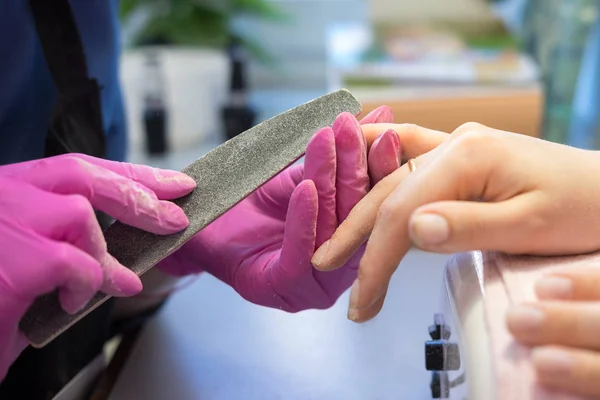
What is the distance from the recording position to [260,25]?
1938mm

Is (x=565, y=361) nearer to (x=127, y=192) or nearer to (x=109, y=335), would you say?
(x=127, y=192)

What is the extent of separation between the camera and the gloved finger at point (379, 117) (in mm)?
488

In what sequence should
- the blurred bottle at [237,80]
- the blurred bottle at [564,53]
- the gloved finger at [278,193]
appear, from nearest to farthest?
1. the gloved finger at [278,193]
2. the blurred bottle at [564,53]
3. the blurred bottle at [237,80]

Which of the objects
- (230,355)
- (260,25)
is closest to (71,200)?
(230,355)

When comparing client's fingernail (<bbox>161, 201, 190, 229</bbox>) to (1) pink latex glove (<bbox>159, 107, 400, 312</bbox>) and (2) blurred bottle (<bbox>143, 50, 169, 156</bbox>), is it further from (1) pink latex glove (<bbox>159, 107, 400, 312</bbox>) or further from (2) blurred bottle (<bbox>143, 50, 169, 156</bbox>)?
(2) blurred bottle (<bbox>143, 50, 169, 156</bbox>)

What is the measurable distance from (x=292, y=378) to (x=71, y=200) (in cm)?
27

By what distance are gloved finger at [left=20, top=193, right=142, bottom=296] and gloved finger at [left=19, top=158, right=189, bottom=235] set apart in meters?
0.02

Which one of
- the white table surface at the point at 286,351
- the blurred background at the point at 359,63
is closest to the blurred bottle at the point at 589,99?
the blurred background at the point at 359,63

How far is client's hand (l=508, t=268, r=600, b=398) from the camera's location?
30 centimetres

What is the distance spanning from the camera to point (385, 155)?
0.44 metres

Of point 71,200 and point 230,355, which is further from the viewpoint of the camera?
point 230,355

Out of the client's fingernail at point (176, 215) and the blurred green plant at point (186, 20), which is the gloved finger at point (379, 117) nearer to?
the client's fingernail at point (176, 215)

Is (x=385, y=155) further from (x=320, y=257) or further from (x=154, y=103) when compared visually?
(x=154, y=103)

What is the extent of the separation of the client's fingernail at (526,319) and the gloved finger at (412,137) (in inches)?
6.7
